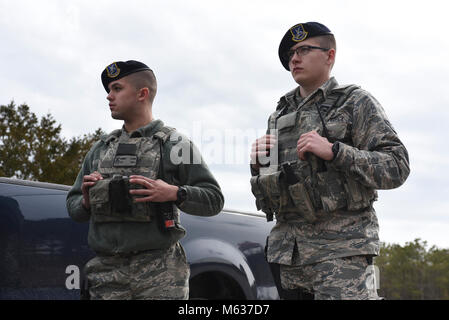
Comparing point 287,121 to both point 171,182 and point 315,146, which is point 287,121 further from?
point 171,182

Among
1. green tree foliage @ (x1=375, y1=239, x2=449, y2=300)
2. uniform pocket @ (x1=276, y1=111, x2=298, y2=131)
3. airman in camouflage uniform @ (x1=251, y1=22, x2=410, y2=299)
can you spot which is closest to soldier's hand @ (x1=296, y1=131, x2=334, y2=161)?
airman in camouflage uniform @ (x1=251, y1=22, x2=410, y2=299)

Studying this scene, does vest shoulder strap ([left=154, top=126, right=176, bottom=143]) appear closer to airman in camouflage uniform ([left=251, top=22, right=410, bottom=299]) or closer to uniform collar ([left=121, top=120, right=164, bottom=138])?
uniform collar ([left=121, top=120, right=164, bottom=138])

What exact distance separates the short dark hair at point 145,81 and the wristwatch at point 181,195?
632 millimetres

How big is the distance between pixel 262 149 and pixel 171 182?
1.71 ft

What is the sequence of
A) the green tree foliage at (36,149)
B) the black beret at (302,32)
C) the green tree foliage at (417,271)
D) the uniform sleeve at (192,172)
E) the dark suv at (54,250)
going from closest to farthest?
the black beret at (302,32) < the uniform sleeve at (192,172) < the dark suv at (54,250) < the green tree foliage at (36,149) < the green tree foliage at (417,271)

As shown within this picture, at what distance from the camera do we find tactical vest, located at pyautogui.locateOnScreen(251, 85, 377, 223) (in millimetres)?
2209

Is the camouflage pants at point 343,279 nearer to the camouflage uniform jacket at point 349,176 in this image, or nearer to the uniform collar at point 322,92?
the camouflage uniform jacket at point 349,176

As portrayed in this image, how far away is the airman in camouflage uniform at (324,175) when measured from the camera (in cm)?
214

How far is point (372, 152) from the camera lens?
218cm

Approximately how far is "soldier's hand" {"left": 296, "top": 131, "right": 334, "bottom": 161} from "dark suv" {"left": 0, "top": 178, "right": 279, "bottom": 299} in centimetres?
153

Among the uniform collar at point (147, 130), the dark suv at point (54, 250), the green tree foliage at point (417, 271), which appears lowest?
the dark suv at point (54, 250)

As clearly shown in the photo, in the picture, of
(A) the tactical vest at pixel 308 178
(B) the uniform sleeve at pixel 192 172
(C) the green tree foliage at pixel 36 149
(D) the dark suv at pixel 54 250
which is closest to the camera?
(A) the tactical vest at pixel 308 178

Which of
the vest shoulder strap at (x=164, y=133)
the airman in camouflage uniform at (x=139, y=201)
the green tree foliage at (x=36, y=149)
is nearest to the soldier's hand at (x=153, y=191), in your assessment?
the airman in camouflage uniform at (x=139, y=201)

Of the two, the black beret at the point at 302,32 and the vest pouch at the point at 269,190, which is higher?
the black beret at the point at 302,32
